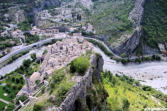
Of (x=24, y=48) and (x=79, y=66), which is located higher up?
(x=79, y=66)

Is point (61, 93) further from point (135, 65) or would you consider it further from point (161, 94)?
point (135, 65)

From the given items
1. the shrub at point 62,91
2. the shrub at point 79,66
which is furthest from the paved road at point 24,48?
the shrub at point 62,91

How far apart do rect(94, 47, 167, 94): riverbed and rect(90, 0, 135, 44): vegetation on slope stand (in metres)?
12.5

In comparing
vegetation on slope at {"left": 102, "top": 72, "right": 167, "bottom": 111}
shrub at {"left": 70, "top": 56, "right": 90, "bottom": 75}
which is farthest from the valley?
shrub at {"left": 70, "top": 56, "right": 90, "bottom": 75}

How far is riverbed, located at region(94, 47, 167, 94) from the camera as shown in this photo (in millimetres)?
48816

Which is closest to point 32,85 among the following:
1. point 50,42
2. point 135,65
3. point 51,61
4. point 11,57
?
point 51,61

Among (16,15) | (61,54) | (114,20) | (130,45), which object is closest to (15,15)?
(16,15)

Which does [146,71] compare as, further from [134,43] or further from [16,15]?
[16,15]

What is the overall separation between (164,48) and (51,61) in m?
44.4

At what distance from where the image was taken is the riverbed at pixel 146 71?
1922 inches

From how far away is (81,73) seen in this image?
717 inches

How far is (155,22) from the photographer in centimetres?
6862

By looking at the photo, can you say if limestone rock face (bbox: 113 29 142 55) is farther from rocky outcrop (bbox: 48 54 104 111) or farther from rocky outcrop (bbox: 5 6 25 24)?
rocky outcrop (bbox: 5 6 25 24)

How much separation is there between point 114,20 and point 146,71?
28947 mm
